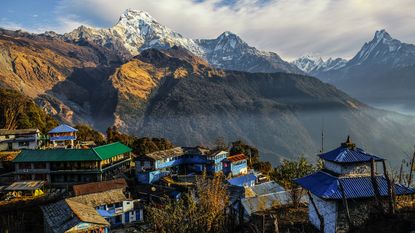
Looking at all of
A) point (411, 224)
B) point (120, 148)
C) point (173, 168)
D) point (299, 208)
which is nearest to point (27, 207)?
point (120, 148)

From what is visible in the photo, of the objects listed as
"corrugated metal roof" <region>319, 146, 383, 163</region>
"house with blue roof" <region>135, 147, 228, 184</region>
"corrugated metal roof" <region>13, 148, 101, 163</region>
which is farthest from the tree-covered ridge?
"corrugated metal roof" <region>319, 146, 383, 163</region>

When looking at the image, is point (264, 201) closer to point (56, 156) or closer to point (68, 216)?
point (68, 216)

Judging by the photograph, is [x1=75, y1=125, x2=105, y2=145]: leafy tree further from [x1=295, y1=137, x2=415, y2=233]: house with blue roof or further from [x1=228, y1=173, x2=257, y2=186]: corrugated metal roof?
[x1=295, y1=137, x2=415, y2=233]: house with blue roof

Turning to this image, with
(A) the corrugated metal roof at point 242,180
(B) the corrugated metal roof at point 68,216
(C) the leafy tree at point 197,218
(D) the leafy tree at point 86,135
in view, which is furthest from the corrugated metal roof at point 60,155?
(C) the leafy tree at point 197,218

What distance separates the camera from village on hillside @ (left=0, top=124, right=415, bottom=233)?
14320 mm

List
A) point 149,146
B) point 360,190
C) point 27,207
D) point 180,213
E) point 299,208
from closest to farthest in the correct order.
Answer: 1. point 180,213
2. point 360,190
3. point 299,208
4. point 27,207
5. point 149,146

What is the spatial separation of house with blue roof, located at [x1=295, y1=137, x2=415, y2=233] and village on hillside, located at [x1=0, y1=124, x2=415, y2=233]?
0.06m

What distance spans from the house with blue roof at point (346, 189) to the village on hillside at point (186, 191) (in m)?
0.06

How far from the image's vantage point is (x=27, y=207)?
40.6 m

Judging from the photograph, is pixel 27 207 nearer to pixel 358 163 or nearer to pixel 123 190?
pixel 123 190

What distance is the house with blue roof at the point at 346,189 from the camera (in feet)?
70.4

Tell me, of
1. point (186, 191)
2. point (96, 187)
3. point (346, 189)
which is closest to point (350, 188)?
point (346, 189)

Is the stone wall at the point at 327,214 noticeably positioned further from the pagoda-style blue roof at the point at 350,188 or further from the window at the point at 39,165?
the window at the point at 39,165

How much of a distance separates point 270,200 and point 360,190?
11.4 m
